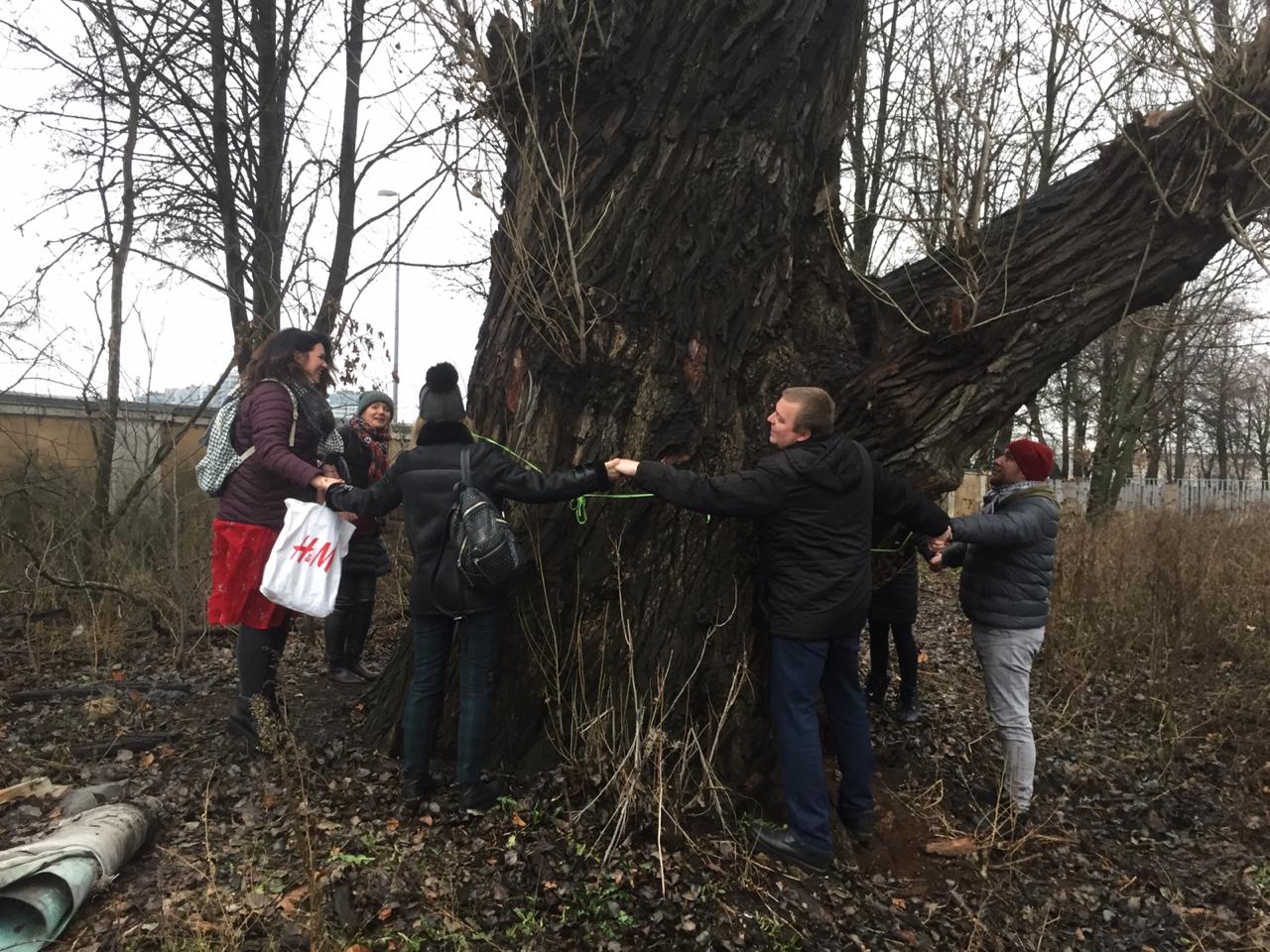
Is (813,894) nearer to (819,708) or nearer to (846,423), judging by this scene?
(819,708)

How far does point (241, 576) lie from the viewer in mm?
3660

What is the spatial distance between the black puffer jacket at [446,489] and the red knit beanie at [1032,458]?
1.99 metres

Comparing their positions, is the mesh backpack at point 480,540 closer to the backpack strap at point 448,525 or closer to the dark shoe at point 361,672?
the backpack strap at point 448,525

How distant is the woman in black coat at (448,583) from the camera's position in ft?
10.4

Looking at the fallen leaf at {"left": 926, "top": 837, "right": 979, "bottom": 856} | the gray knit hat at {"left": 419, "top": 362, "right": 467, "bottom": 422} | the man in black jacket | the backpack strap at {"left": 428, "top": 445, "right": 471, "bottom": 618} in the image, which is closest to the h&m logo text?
the backpack strap at {"left": 428, "top": 445, "right": 471, "bottom": 618}

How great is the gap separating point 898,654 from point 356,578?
3148mm

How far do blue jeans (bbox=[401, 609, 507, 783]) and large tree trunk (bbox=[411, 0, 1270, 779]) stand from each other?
0.30 meters

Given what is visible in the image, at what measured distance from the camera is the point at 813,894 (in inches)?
117

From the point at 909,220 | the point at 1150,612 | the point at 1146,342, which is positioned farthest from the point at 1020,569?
the point at 1146,342

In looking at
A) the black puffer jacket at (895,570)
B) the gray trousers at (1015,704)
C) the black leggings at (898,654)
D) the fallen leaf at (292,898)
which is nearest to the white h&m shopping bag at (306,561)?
the fallen leaf at (292,898)

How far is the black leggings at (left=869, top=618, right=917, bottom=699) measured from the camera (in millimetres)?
4688

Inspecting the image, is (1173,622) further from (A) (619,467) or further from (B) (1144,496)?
(B) (1144,496)

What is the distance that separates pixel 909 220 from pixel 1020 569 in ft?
5.37

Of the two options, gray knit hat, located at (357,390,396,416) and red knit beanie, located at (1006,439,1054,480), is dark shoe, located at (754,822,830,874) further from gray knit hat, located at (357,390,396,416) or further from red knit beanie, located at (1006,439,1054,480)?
gray knit hat, located at (357,390,396,416)
